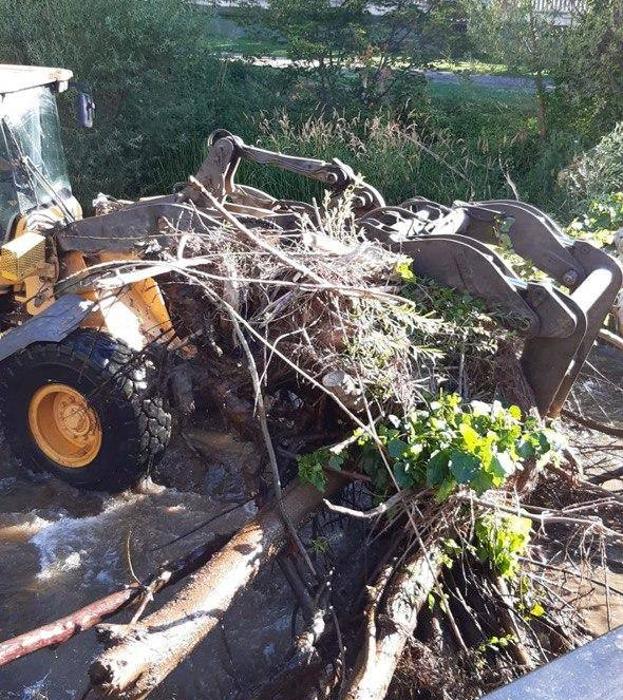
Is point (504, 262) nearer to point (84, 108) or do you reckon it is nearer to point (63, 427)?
point (63, 427)

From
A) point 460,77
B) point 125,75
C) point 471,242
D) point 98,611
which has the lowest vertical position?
point 460,77

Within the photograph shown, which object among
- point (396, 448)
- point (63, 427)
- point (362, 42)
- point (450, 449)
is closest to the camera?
point (450, 449)

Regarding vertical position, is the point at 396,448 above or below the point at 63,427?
above

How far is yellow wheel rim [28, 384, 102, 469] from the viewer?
506cm

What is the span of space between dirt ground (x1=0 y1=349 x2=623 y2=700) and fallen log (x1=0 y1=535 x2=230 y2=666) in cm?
→ 25

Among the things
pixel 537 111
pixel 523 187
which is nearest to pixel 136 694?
pixel 523 187

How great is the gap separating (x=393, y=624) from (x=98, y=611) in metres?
1.12

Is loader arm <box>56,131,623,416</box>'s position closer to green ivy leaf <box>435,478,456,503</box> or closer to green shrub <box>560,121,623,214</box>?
green ivy leaf <box>435,478,456,503</box>

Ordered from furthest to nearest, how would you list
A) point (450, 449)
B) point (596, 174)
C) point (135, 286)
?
point (596, 174)
point (135, 286)
point (450, 449)

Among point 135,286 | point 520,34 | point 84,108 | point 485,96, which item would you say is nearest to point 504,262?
point 135,286

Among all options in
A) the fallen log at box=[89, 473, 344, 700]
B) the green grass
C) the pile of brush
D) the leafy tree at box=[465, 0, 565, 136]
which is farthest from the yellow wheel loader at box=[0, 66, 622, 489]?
the green grass

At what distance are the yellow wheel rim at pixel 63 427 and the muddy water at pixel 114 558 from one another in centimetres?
32

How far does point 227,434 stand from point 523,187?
6.11m

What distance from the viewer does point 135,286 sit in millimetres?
5074
